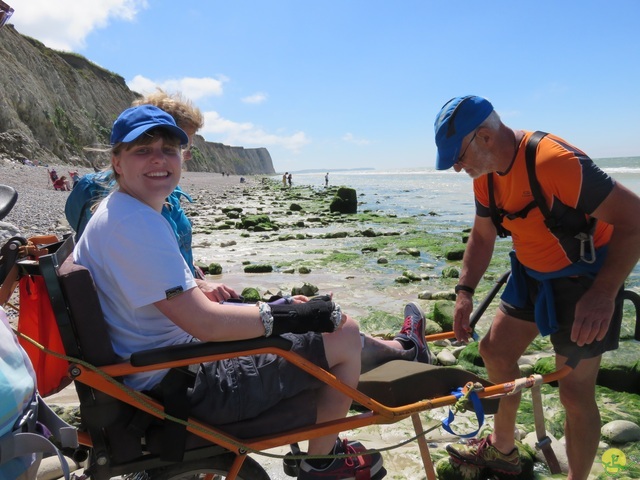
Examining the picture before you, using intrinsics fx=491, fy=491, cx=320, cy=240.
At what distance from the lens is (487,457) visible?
2.98 meters

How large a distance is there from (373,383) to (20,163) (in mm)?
36222

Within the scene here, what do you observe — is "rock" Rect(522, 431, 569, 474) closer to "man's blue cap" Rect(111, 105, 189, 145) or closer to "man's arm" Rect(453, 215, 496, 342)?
"man's arm" Rect(453, 215, 496, 342)

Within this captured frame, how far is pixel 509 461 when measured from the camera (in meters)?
2.94

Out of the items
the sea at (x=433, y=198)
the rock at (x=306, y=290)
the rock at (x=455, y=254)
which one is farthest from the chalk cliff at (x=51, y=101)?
the rock at (x=306, y=290)

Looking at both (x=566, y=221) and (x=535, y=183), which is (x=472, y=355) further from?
(x=535, y=183)

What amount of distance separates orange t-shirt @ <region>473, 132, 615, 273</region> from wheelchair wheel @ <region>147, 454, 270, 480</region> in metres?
1.87

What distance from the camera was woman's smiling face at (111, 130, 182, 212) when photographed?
83.5 inches

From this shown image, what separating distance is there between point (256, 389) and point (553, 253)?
1.75 metres

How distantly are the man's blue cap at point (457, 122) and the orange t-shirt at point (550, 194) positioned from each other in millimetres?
279

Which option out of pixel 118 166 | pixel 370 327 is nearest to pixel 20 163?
pixel 370 327

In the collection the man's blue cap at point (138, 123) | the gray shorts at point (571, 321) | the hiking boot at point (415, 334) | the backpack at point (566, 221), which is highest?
the man's blue cap at point (138, 123)

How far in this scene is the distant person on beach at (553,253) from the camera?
239 cm

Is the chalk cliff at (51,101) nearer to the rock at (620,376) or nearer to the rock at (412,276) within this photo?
the rock at (412,276)
